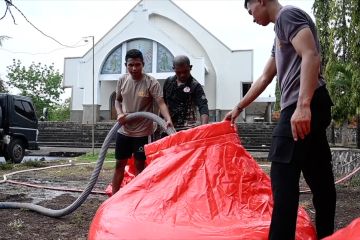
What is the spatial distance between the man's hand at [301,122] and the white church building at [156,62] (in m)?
26.0

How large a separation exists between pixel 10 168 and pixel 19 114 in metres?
2.91

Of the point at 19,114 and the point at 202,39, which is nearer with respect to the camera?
the point at 19,114

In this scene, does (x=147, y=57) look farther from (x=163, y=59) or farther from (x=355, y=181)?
(x=355, y=181)

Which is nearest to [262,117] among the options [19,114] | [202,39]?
[202,39]

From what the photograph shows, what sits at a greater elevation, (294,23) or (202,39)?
(202,39)

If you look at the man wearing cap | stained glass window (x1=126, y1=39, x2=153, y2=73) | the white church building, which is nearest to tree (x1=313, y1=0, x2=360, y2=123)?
the man wearing cap

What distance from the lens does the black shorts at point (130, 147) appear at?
4.36m

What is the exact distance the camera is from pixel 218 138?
2.76 meters

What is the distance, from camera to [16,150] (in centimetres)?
1238

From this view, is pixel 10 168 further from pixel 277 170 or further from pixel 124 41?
pixel 124 41

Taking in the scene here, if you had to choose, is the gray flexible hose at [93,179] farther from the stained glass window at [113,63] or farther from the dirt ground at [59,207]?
the stained glass window at [113,63]

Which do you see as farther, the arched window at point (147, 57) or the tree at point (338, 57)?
the arched window at point (147, 57)

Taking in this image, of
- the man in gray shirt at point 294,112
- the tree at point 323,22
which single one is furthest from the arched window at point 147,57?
the man in gray shirt at point 294,112

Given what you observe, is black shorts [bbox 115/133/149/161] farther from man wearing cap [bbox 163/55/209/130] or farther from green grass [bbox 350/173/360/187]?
green grass [bbox 350/173/360/187]
